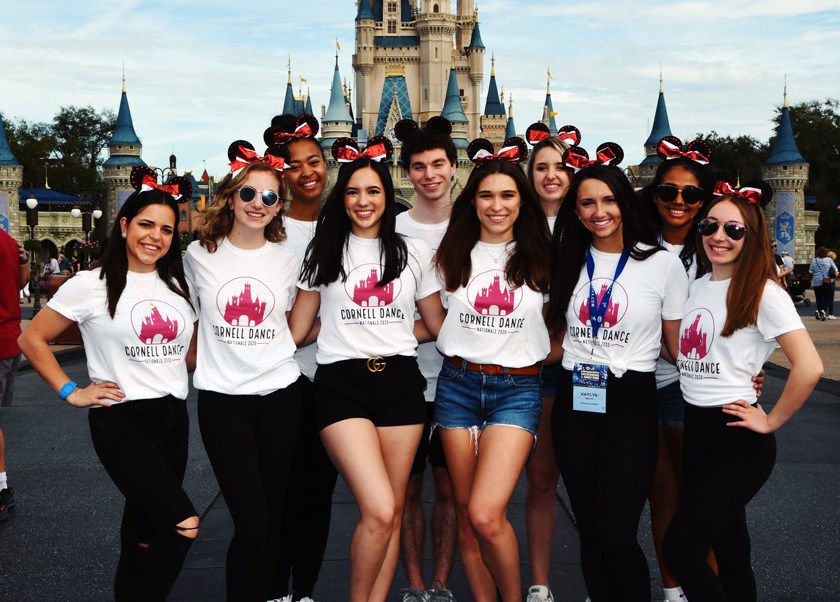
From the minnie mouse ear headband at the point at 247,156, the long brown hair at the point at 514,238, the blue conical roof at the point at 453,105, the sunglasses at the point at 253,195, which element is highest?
the blue conical roof at the point at 453,105

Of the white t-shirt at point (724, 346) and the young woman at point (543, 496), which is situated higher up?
the white t-shirt at point (724, 346)

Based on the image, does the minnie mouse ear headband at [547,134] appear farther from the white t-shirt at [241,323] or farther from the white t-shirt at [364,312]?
the white t-shirt at [241,323]

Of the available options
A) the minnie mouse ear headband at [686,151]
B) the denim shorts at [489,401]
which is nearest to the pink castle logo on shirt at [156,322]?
the denim shorts at [489,401]

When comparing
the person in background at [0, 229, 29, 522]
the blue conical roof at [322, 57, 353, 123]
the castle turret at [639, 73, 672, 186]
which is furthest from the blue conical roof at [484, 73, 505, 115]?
the person in background at [0, 229, 29, 522]

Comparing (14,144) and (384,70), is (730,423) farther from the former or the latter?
(384,70)

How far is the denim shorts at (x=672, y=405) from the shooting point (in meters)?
4.00

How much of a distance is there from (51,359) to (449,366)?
1.57 metres

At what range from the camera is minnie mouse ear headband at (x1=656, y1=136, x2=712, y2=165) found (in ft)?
14.0

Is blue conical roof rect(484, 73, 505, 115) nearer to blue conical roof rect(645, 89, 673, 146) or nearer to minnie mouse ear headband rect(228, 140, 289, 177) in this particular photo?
blue conical roof rect(645, 89, 673, 146)

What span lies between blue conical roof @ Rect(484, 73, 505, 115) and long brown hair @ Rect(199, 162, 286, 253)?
8434cm

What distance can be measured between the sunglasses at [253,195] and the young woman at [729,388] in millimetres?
1689

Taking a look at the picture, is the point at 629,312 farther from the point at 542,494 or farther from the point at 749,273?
the point at 542,494

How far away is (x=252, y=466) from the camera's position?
363 cm

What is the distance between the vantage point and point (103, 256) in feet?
12.4
